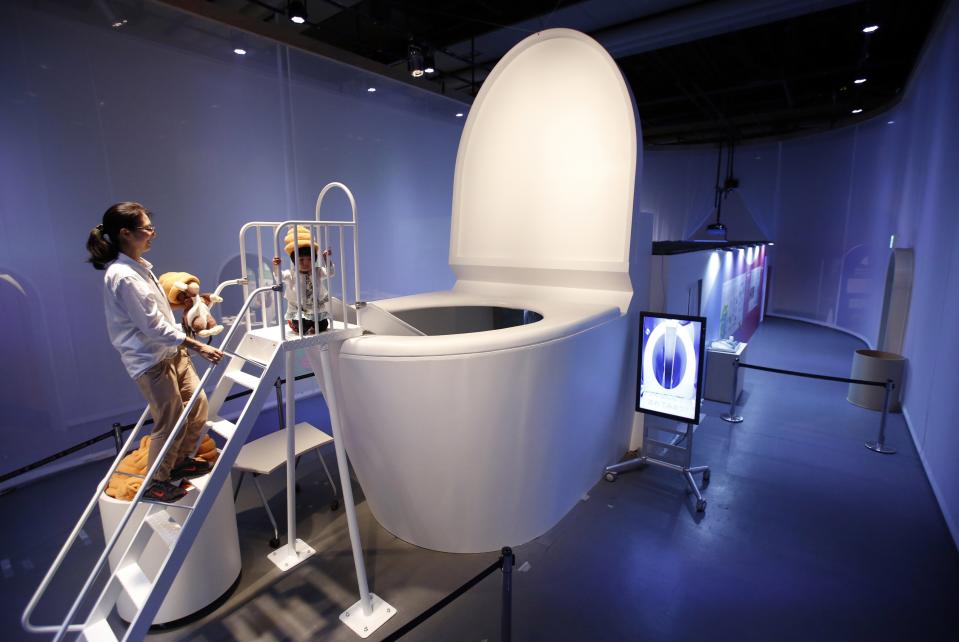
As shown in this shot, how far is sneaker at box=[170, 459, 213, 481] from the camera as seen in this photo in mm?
2377

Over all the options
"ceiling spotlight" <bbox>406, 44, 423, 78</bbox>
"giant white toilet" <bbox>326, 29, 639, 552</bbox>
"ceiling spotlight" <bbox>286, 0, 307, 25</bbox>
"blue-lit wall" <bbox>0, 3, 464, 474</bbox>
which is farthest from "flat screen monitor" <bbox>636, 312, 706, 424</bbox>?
"ceiling spotlight" <bbox>286, 0, 307, 25</bbox>

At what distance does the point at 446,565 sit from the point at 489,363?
4.15 ft

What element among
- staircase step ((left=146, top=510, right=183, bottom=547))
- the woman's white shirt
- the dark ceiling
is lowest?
staircase step ((left=146, top=510, right=183, bottom=547))

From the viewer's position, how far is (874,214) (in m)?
8.89

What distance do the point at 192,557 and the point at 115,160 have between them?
3.42 meters

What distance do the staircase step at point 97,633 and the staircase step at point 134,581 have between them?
0.13 metres

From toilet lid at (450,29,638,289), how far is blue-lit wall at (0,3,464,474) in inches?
79.7

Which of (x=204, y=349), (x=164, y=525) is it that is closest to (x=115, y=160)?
(x=204, y=349)

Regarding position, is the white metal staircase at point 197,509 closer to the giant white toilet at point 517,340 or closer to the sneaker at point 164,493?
the sneaker at point 164,493

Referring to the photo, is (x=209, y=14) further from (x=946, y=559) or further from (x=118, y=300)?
(x=946, y=559)

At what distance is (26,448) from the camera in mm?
3965

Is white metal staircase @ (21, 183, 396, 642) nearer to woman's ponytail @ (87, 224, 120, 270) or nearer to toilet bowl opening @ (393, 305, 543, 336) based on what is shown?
woman's ponytail @ (87, 224, 120, 270)

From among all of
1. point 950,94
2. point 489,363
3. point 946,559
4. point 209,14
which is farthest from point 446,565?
point 950,94

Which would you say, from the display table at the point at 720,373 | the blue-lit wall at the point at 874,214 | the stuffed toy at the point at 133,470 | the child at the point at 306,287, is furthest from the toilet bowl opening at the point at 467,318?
the blue-lit wall at the point at 874,214
